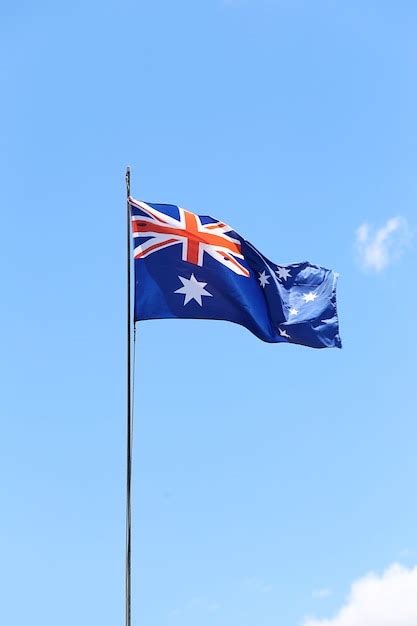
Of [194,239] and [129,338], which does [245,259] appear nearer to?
[194,239]

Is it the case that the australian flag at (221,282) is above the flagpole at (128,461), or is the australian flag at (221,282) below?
above

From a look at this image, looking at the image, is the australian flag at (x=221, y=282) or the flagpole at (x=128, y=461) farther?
the australian flag at (x=221, y=282)

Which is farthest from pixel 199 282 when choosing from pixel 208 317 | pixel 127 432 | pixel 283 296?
pixel 127 432

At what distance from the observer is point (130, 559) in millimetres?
19641

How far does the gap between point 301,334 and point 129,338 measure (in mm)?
5668

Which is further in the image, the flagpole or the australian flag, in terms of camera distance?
the australian flag

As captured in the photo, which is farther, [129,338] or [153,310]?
[153,310]

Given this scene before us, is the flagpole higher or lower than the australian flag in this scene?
lower

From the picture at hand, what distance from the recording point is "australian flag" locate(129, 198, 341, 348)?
77.8 feet

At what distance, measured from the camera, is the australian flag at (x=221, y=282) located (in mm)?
23703

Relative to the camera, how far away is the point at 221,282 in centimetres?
2491

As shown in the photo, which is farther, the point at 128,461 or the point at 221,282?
the point at 221,282

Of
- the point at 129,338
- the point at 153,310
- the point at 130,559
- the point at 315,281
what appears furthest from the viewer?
the point at 315,281

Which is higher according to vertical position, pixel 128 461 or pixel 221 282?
pixel 221 282
